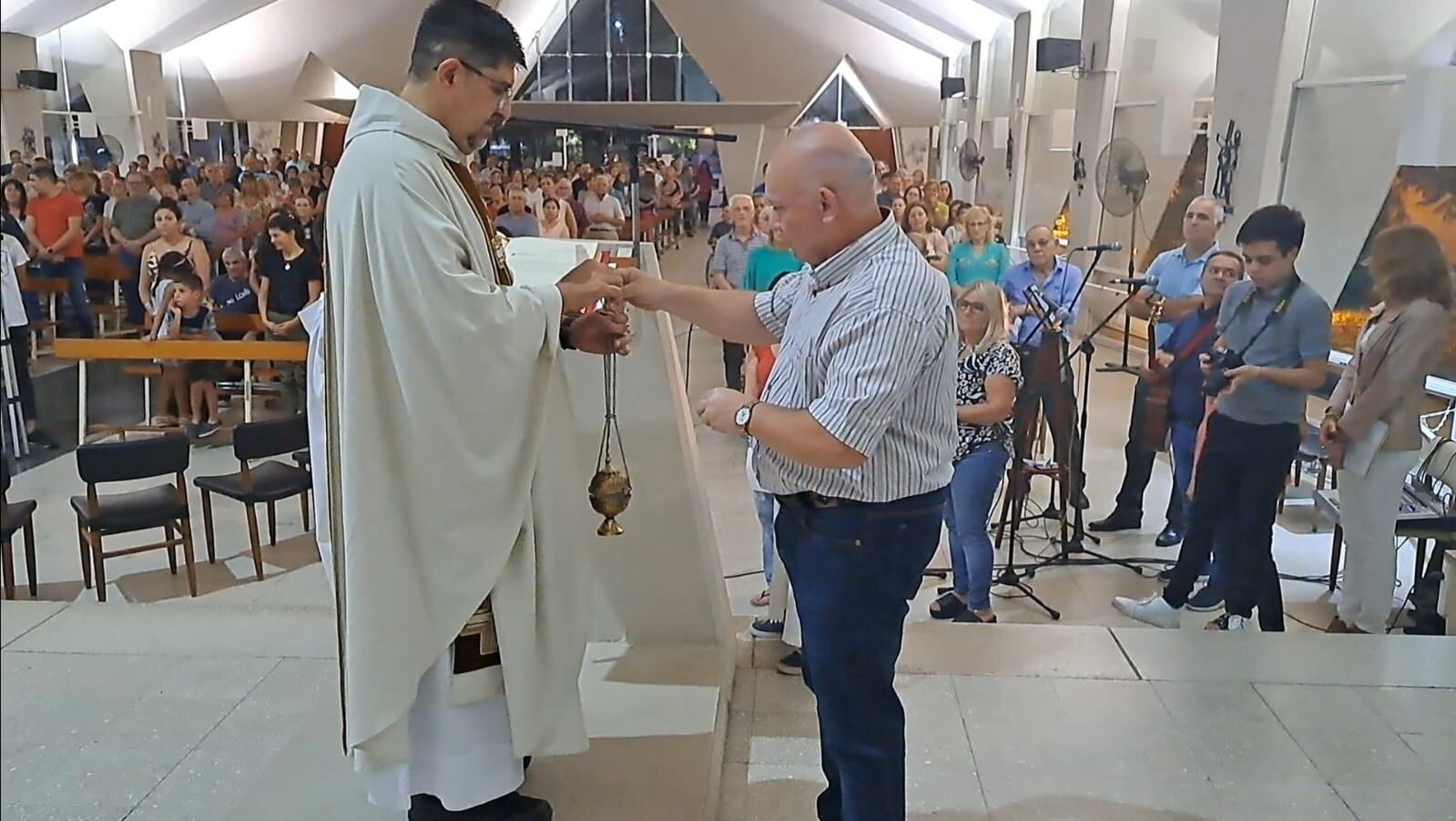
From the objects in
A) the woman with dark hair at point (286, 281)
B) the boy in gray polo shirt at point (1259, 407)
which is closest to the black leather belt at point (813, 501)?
the boy in gray polo shirt at point (1259, 407)

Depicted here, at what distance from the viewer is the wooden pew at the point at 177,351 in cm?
510

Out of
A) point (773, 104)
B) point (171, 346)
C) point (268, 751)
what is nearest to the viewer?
point (268, 751)

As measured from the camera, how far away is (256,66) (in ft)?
18.0

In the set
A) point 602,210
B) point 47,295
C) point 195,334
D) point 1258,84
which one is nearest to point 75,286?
point 47,295

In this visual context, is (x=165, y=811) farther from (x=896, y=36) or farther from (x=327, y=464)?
(x=896, y=36)

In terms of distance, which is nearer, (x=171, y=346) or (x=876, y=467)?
(x=876, y=467)

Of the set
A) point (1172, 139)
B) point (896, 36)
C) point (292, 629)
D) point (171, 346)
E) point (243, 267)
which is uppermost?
point (896, 36)

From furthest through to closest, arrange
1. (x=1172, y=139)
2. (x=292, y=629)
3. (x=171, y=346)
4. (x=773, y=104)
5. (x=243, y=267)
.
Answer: (x=773, y=104), (x=1172, y=139), (x=243, y=267), (x=171, y=346), (x=292, y=629)

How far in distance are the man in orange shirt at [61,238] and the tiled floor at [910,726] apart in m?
2.31

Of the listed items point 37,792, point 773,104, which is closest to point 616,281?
point 37,792

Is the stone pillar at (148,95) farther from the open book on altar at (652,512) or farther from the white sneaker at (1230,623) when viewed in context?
the white sneaker at (1230,623)

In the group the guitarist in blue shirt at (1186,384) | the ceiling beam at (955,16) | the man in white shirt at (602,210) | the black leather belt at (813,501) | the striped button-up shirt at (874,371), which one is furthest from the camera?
the ceiling beam at (955,16)

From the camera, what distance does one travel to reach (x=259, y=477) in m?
4.29

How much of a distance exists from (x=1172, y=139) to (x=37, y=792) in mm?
6033
